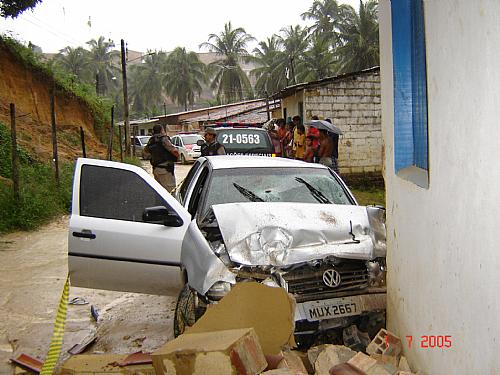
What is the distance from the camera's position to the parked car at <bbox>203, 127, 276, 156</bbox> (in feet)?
41.5

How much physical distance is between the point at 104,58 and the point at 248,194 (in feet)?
209

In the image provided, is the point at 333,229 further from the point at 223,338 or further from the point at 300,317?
the point at 223,338

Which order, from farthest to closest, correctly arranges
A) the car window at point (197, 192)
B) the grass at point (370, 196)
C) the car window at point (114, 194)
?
the grass at point (370, 196), the car window at point (197, 192), the car window at point (114, 194)

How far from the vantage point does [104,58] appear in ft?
209

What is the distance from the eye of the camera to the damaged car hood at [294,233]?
380 centimetres

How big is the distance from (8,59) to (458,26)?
19.1 meters

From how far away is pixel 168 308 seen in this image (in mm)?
5715

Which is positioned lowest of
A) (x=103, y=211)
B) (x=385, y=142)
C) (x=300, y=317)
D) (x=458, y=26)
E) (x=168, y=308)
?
(x=168, y=308)

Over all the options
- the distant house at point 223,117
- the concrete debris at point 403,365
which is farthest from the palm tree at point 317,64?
the concrete debris at point 403,365

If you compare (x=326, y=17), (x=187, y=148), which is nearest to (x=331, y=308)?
(x=187, y=148)

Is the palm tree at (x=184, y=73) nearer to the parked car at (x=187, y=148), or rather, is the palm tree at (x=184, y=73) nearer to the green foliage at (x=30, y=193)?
the parked car at (x=187, y=148)

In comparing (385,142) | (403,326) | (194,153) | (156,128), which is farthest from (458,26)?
(194,153)

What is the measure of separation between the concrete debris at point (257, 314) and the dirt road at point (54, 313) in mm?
1523

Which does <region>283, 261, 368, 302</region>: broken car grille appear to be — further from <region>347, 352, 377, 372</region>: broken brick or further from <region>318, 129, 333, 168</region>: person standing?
<region>318, 129, 333, 168</region>: person standing
